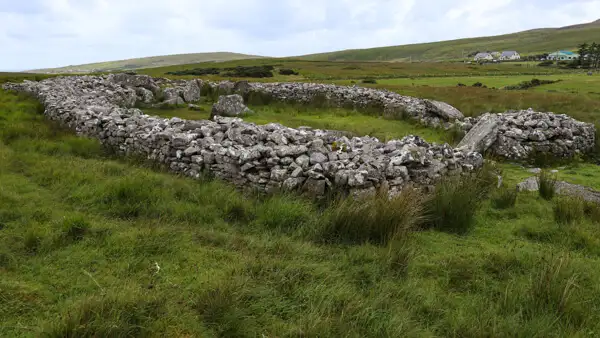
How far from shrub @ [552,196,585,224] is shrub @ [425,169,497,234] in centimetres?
118

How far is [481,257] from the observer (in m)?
4.98

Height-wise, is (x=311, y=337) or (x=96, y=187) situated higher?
(x=96, y=187)

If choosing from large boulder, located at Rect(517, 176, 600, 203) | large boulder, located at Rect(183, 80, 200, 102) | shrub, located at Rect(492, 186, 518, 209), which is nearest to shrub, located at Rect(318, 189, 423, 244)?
shrub, located at Rect(492, 186, 518, 209)

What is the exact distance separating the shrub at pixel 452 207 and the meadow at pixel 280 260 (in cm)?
2

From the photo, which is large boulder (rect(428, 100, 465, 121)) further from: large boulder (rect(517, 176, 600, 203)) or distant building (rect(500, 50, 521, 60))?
distant building (rect(500, 50, 521, 60))

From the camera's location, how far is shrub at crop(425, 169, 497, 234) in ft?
19.3

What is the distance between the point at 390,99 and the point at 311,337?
54.7ft

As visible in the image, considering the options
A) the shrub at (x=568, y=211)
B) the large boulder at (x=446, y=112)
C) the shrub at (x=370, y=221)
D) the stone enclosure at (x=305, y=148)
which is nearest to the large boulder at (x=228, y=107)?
the stone enclosure at (x=305, y=148)

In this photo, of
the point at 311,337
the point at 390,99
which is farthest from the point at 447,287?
the point at 390,99

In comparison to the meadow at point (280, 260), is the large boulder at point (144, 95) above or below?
above

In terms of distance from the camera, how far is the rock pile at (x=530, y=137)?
10797mm

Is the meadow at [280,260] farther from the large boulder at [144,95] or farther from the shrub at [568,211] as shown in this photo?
the large boulder at [144,95]

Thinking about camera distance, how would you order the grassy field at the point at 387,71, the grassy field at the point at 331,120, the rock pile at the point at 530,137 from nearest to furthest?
1. the rock pile at the point at 530,137
2. the grassy field at the point at 331,120
3. the grassy field at the point at 387,71

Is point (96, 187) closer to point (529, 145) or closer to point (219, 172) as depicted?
point (219, 172)
